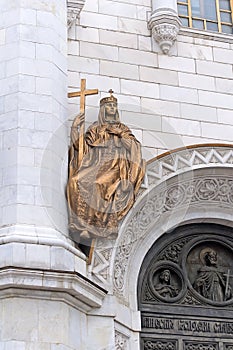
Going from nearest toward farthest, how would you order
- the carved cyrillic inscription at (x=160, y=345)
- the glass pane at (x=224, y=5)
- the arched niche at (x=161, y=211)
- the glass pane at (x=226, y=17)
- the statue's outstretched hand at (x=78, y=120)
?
1. the arched niche at (x=161, y=211)
2. the statue's outstretched hand at (x=78, y=120)
3. the carved cyrillic inscription at (x=160, y=345)
4. the glass pane at (x=226, y=17)
5. the glass pane at (x=224, y=5)

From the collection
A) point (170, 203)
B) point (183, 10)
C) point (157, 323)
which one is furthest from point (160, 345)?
point (183, 10)

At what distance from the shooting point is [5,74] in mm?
10156

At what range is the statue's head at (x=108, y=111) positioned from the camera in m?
10.6

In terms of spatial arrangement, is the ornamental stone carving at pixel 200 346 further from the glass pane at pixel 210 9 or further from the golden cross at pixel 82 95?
the glass pane at pixel 210 9

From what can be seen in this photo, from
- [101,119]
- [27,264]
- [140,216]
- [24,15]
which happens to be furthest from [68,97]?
[27,264]

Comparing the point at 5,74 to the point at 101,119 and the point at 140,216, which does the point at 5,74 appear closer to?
the point at 101,119

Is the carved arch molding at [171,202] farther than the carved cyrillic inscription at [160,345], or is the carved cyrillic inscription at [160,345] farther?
the carved cyrillic inscription at [160,345]

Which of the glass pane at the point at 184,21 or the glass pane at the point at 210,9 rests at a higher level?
the glass pane at the point at 210,9

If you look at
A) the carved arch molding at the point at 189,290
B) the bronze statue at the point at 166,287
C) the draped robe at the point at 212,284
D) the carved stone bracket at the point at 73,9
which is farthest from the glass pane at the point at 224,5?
the bronze statue at the point at 166,287

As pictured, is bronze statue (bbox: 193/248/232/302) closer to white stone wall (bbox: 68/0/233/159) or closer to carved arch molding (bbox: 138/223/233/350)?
carved arch molding (bbox: 138/223/233/350)

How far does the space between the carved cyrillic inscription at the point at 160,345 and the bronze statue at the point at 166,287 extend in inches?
26.5

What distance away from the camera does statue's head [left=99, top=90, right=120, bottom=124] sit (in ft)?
34.7

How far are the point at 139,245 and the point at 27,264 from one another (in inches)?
93.8

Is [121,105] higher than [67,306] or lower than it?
higher
